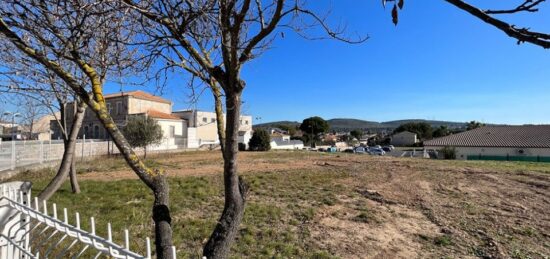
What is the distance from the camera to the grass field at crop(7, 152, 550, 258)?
5.14 m

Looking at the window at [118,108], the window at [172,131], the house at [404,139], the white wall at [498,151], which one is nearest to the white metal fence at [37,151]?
the window at [118,108]

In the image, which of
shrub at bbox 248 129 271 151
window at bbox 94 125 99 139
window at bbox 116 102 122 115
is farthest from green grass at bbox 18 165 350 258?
window at bbox 94 125 99 139

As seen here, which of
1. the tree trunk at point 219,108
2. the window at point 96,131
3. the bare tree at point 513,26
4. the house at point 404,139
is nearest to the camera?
the bare tree at point 513,26

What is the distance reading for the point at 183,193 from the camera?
8.84m

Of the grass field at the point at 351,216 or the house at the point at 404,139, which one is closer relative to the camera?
the grass field at the point at 351,216

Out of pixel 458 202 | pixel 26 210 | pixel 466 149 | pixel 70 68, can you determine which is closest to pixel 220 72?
pixel 26 210

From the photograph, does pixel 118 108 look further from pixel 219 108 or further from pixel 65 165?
pixel 219 108

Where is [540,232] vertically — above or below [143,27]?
below

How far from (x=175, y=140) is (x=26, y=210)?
119 ft

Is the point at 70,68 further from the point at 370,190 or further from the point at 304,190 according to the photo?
the point at 370,190

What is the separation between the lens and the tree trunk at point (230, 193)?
103 inches

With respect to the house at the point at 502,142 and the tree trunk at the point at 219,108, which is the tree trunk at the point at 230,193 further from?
the house at the point at 502,142

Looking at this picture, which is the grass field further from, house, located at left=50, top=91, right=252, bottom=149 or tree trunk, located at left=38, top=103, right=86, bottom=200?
house, located at left=50, top=91, right=252, bottom=149

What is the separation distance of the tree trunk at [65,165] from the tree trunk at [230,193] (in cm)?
197
